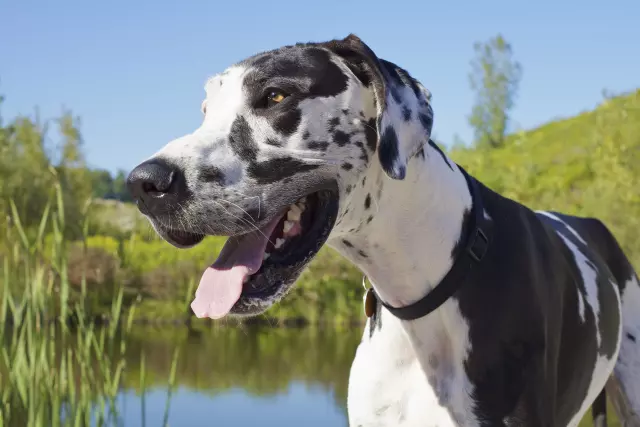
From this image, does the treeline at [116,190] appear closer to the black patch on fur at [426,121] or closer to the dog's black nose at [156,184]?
the dog's black nose at [156,184]

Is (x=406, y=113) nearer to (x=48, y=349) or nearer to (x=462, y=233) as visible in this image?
(x=462, y=233)

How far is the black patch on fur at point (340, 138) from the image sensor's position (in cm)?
246

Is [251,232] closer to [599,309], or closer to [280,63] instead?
[280,63]

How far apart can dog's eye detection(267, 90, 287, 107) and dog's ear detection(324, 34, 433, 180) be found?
10.3 inches

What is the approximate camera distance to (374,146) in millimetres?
2508

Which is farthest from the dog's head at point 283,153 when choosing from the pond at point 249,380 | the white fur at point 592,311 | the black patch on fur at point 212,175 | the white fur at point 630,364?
the pond at point 249,380

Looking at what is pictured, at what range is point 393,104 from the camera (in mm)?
2389

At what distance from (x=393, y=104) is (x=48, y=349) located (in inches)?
85.2

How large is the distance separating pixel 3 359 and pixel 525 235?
2.46m

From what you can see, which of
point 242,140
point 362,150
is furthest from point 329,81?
point 242,140

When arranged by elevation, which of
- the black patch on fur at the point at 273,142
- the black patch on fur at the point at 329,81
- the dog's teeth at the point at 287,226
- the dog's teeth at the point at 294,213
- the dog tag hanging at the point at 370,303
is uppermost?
the black patch on fur at the point at 329,81

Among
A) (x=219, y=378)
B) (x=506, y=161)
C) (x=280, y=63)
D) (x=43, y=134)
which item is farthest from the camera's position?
(x=506, y=161)

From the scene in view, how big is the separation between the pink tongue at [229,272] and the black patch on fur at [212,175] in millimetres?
221

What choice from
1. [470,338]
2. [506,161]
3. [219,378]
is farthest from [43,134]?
[506,161]
